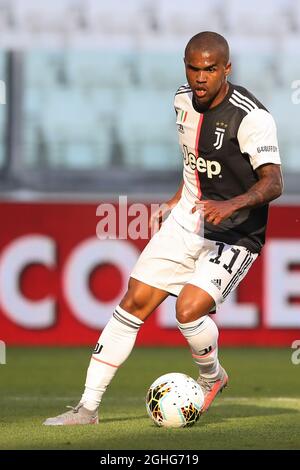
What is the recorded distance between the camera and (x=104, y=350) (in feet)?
24.1

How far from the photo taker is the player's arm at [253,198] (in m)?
6.76

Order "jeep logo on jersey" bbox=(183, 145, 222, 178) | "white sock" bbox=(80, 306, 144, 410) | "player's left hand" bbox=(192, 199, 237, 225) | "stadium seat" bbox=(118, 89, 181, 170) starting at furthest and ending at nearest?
"stadium seat" bbox=(118, 89, 181, 170) → "jeep logo on jersey" bbox=(183, 145, 222, 178) → "white sock" bbox=(80, 306, 144, 410) → "player's left hand" bbox=(192, 199, 237, 225)

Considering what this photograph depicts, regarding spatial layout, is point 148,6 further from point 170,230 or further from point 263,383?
point 170,230

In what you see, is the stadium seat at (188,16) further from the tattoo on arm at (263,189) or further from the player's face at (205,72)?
the tattoo on arm at (263,189)

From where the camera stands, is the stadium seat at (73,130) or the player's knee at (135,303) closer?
the player's knee at (135,303)

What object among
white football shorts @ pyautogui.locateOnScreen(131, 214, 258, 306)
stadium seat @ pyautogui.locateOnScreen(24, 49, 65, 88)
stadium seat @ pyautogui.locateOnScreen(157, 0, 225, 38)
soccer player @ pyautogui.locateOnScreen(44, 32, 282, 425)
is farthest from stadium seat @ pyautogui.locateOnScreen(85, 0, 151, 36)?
white football shorts @ pyautogui.locateOnScreen(131, 214, 258, 306)

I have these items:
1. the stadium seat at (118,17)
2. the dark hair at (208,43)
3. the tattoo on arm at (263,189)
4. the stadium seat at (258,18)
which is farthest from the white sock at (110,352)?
the stadium seat at (258,18)

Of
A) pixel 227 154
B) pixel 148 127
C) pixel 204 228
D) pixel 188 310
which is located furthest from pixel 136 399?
pixel 148 127

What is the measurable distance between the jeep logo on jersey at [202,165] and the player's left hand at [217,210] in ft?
2.10

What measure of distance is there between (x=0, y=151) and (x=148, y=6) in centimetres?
231

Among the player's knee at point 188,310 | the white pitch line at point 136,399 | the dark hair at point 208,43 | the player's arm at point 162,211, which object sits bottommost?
the white pitch line at point 136,399

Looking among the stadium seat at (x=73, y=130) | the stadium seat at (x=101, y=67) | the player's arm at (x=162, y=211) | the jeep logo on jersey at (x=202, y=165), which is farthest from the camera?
the stadium seat at (x=101, y=67)

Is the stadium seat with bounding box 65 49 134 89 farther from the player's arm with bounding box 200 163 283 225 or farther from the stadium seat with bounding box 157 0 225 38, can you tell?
the player's arm with bounding box 200 163 283 225

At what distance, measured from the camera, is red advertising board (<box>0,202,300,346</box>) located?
12609 mm
